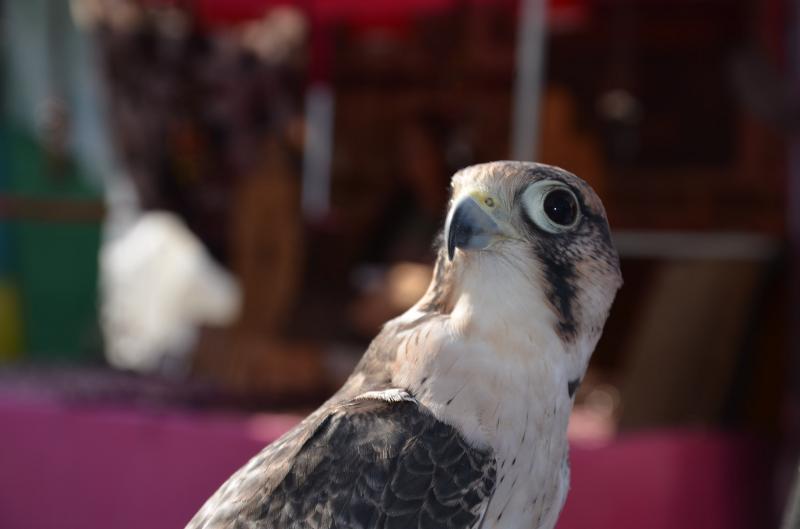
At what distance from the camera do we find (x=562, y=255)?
140 cm

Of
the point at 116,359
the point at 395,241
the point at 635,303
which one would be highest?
the point at 395,241

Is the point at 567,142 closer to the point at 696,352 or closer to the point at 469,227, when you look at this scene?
the point at 696,352

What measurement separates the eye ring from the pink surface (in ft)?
5.53

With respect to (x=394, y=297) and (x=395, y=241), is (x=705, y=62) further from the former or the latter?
(x=394, y=297)

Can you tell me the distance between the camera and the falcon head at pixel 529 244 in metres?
1.36

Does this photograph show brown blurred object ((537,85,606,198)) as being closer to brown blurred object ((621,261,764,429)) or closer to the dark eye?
brown blurred object ((621,261,764,429))

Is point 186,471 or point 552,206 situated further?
point 186,471

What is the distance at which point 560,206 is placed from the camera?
54.5 inches

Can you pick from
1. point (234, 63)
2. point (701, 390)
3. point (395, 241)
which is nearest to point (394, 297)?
point (395, 241)

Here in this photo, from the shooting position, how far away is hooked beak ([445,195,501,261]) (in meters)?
1.33

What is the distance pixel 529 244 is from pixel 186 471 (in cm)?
217

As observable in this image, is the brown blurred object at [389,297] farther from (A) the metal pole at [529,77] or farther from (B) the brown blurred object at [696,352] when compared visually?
(B) the brown blurred object at [696,352]

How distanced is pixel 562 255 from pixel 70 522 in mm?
2604

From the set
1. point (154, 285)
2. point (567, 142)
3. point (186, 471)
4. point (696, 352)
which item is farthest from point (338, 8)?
point (154, 285)
